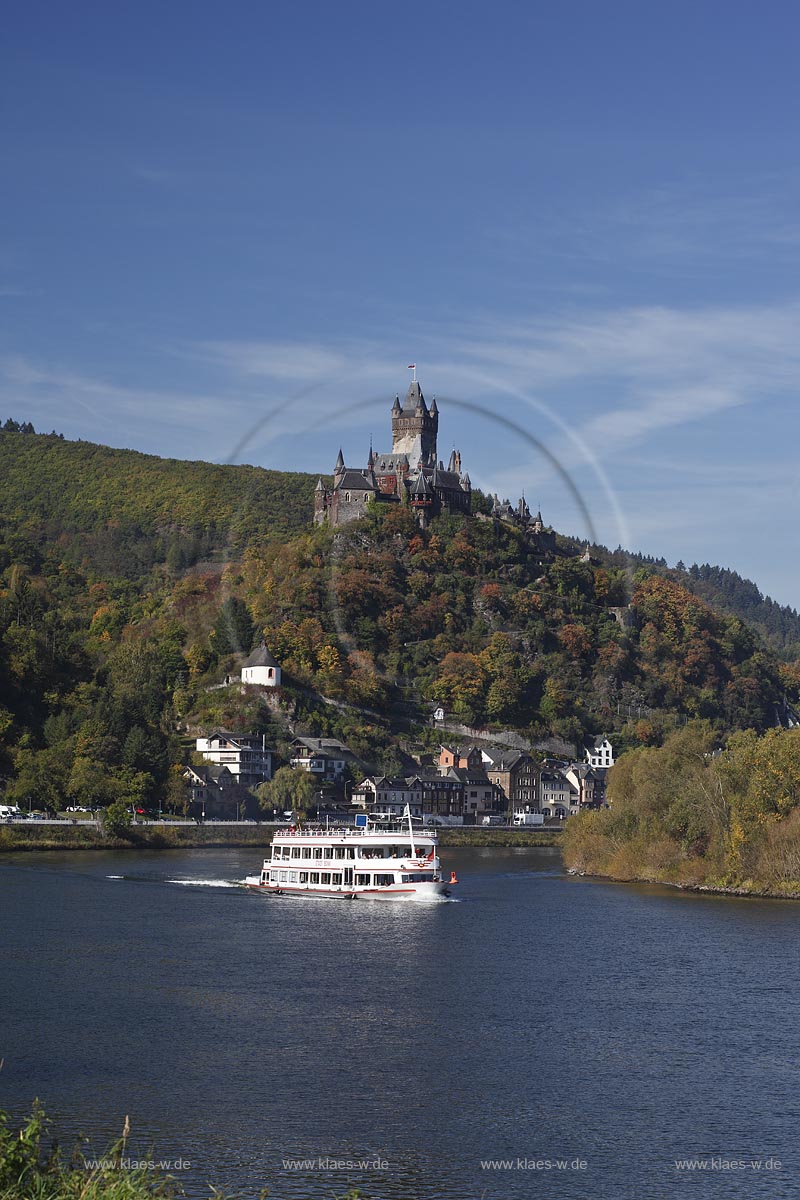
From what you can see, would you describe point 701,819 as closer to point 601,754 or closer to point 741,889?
point 741,889

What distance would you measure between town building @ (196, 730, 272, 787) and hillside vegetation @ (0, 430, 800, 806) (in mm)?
2877

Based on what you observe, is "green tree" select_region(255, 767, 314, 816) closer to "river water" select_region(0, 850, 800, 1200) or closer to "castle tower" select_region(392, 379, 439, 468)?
"river water" select_region(0, 850, 800, 1200)

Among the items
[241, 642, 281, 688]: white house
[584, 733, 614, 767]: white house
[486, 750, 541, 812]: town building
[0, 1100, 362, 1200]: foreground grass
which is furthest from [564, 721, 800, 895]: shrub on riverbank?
[584, 733, 614, 767]: white house

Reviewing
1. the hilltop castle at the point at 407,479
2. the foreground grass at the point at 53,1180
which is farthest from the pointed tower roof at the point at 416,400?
the foreground grass at the point at 53,1180

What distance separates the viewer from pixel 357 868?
6931 centimetres

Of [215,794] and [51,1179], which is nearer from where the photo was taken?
[51,1179]

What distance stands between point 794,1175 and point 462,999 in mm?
15939

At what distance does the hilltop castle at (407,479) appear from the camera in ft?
534

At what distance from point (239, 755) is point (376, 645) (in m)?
30.4

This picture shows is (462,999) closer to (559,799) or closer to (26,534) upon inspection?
(559,799)

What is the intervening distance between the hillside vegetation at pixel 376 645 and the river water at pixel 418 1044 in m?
55.1

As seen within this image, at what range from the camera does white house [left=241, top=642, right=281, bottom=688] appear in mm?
130875

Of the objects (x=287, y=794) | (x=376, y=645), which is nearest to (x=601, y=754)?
(x=376, y=645)

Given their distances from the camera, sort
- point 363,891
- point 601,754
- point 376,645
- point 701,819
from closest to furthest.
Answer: point 363,891 → point 701,819 → point 601,754 → point 376,645
